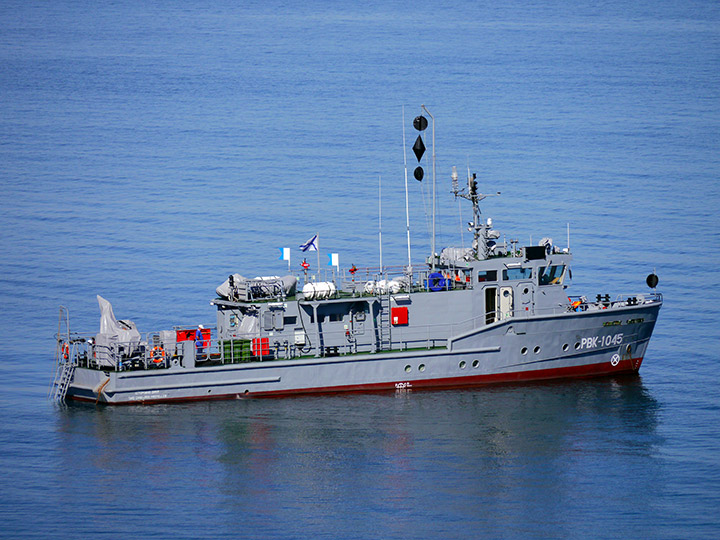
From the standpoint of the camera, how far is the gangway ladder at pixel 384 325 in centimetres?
5381

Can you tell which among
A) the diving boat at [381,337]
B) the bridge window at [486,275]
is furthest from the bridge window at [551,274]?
the bridge window at [486,275]

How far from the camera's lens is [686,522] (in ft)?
129

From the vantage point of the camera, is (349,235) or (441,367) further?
(349,235)

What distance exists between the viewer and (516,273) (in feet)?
182

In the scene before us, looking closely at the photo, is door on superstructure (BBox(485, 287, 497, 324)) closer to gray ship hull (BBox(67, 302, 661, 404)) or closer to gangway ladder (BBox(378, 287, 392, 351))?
gray ship hull (BBox(67, 302, 661, 404))

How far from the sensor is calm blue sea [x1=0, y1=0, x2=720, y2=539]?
41094mm

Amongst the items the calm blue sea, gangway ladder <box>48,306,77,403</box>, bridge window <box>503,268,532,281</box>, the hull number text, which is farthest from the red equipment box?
gangway ladder <box>48,306,77,403</box>

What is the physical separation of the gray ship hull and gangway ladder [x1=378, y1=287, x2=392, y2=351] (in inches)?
32.2

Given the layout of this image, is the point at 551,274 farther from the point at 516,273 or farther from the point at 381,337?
the point at 381,337

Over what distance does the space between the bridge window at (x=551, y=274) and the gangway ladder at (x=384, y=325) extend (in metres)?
Result: 7.23

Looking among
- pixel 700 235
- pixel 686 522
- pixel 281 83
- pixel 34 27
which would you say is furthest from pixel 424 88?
pixel 686 522

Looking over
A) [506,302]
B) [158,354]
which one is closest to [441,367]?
[506,302]

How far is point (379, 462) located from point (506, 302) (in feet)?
44.6

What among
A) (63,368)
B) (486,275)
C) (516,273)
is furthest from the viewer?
(516,273)
